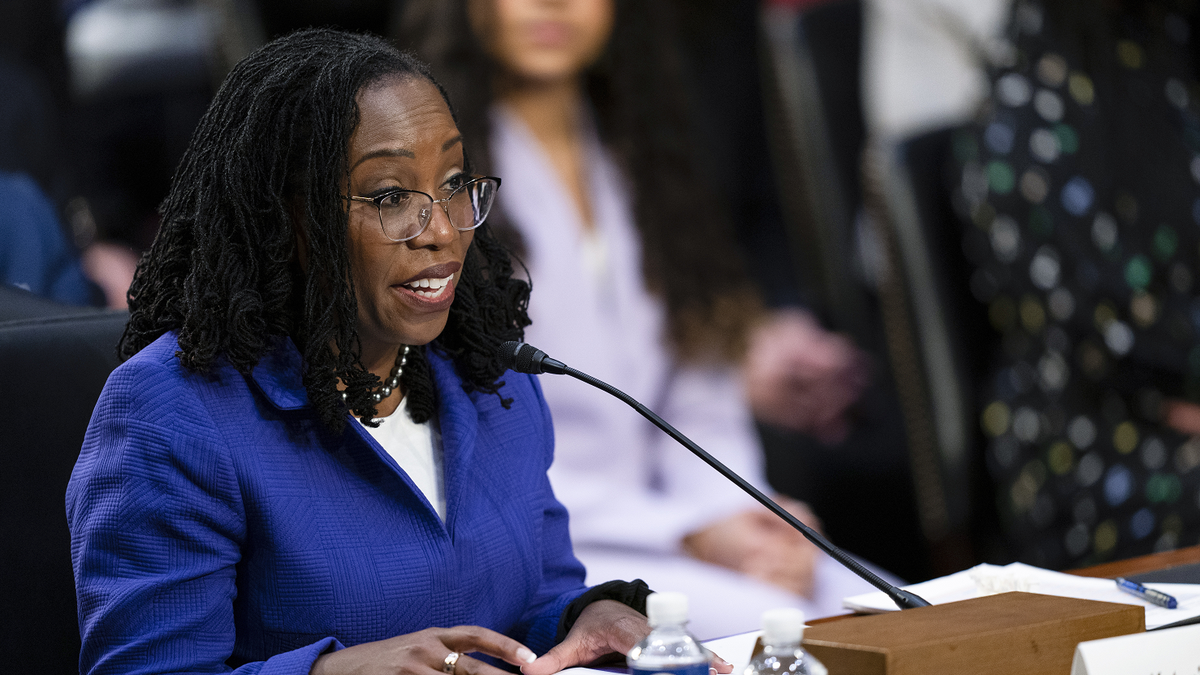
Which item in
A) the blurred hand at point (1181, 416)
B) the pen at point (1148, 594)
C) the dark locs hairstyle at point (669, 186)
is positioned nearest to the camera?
the pen at point (1148, 594)

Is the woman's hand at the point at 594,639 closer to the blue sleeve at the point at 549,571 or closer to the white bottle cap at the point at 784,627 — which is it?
the blue sleeve at the point at 549,571

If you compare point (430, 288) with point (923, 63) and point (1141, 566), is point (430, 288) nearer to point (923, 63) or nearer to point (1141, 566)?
point (1141, 566)

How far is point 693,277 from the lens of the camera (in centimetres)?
237

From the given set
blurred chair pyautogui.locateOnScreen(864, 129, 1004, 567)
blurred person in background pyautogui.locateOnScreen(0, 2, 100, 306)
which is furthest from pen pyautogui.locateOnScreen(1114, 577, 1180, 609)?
blurred person in background pyautogui.locateOnScreen(0, 2, 100, 306)

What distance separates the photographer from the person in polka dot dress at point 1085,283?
2.66m

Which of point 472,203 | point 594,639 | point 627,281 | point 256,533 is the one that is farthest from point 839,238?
point 256,533

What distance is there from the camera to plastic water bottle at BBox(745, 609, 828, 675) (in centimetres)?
73

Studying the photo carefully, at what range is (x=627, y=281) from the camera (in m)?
2.28

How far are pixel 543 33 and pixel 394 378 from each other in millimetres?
1246

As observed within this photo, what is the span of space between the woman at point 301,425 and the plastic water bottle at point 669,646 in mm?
200

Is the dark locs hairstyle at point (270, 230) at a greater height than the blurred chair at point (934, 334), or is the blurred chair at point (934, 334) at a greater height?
the blurred chair at point (934, 334)

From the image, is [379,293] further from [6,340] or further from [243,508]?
[6,340]

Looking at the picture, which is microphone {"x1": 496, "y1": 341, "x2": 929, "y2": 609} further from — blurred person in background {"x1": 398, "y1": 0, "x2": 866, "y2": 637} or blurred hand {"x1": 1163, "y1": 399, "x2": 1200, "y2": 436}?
blurred hand {"x1": 1163, "y1": 399, "x2": 1200, "y2": 436}

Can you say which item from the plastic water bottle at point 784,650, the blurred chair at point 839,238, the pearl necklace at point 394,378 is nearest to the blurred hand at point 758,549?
the blurred chair at point 839,238
